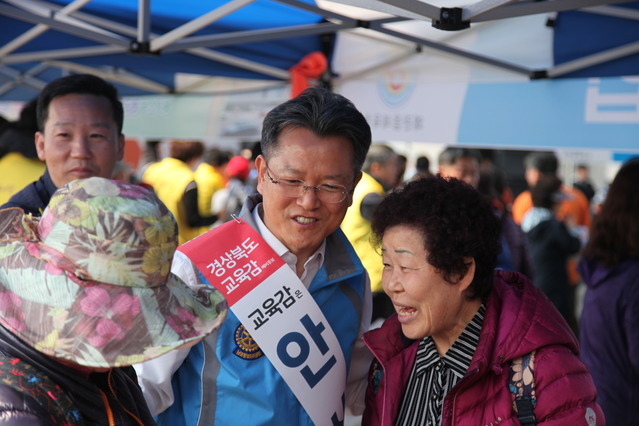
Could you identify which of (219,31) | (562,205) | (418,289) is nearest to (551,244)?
(562,205)

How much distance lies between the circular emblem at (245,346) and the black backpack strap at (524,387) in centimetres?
73

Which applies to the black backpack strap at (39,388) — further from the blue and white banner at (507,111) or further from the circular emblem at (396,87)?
the circular emblem at (396,87)

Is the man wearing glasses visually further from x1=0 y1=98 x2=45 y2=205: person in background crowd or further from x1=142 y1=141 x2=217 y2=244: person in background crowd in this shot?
x1=142 y1=141 x2=217 y2=244: person in background crowd

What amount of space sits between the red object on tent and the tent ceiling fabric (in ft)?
0.31

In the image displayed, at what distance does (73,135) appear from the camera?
2736 millimetres

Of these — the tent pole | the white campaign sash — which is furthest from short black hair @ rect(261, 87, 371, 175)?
the tent pole

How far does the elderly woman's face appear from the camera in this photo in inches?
81.4

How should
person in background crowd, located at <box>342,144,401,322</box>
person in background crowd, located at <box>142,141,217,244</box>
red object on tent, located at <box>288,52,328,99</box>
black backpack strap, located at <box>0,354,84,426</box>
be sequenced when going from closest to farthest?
black backpack strap, located at <box>0,354,84,426</box> → red object on tent, located at <box>288,52,328,99</box> → person in background crowd, located at <box>342,144,401,322</box> → person in background crowd, located at <box>142,141,217,244</box>

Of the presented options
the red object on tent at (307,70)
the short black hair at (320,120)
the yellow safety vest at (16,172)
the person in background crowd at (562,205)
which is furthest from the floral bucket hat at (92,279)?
the person in background crowd at (562,205)

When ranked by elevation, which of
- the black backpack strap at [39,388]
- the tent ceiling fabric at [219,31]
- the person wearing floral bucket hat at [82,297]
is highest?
the tent ceiling fabric at [219,31]

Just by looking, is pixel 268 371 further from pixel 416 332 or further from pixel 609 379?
pixel 609 379

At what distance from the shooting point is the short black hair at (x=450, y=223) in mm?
2061

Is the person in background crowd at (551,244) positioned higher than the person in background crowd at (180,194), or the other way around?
the person in background crowd at (180,194)

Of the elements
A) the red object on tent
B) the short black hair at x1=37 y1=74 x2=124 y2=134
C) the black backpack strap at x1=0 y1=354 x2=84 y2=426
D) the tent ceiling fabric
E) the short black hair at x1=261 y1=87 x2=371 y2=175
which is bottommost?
the black backpack strap at x1=0 y1=354 x2=84 y2=426
